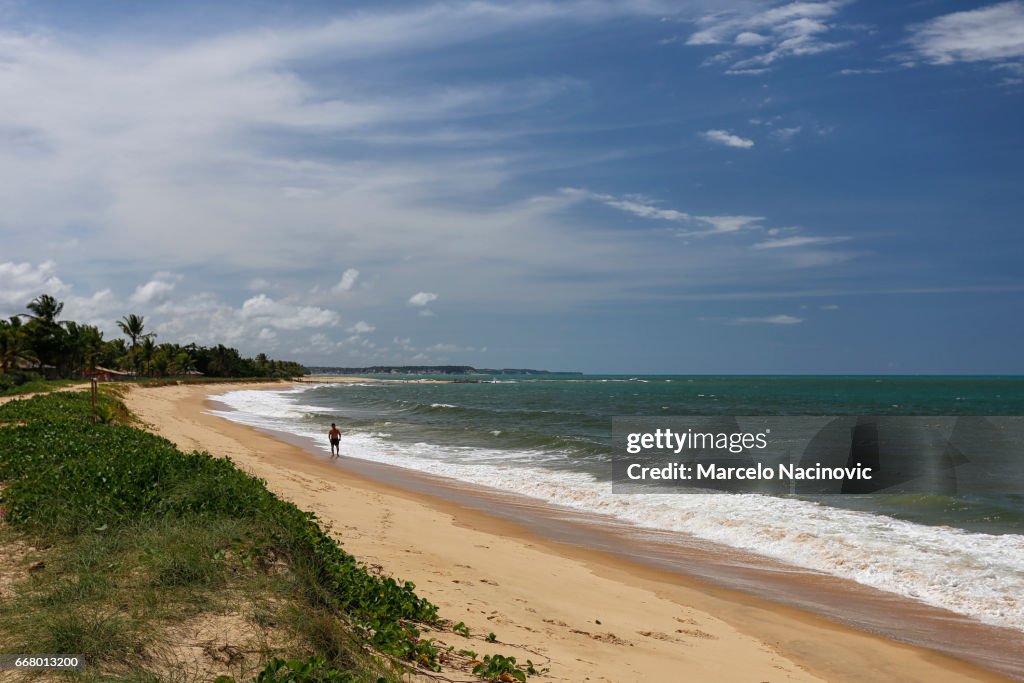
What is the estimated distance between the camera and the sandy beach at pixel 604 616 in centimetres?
740

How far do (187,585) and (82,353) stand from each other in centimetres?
8832

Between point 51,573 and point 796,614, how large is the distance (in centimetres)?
941

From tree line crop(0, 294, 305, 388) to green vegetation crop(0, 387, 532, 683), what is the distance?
45.4 metres

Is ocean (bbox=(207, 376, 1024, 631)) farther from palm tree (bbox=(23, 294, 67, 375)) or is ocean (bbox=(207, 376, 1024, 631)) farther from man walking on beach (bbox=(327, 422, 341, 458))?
palm tree (bbox=(23, 294, 67, 375))

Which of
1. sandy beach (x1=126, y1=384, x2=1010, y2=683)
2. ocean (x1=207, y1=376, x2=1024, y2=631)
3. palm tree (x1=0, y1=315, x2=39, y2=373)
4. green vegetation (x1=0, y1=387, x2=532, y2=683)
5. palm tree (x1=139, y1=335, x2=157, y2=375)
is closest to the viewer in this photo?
green vegetation (x1=0, y1=387, x2=532, y2=683)

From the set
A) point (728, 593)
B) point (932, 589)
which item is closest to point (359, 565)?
point (728, 593)

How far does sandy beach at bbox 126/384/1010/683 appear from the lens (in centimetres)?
740

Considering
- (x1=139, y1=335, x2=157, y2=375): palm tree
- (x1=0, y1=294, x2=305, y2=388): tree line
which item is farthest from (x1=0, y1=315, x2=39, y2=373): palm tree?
(x1=139, y1=335, x2=157, y2=375): palm tree

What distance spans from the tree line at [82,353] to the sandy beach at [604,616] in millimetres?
45539

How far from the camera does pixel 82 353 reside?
265ft

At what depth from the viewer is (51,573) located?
22.1ft

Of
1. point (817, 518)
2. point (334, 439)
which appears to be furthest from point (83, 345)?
point (817, 518)

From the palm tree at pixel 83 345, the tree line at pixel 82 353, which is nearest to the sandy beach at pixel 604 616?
the tree line at pixel 82 353

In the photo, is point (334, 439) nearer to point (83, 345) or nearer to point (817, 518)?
point (817, 518)
